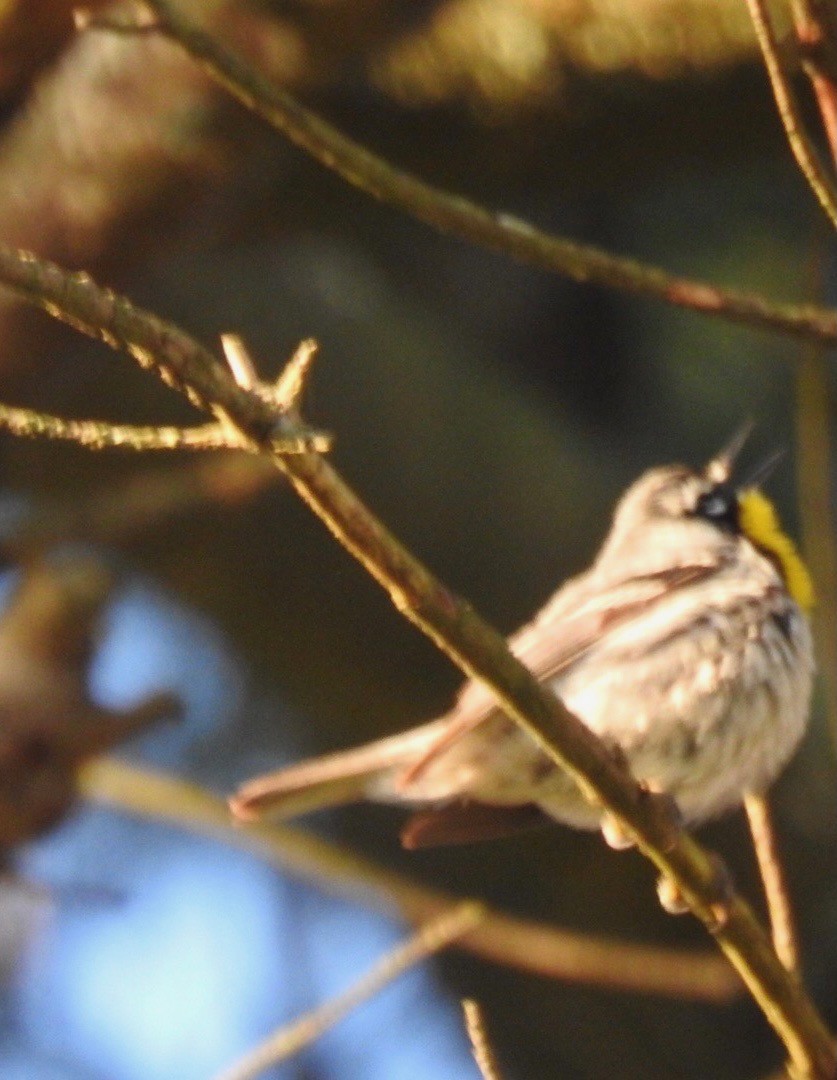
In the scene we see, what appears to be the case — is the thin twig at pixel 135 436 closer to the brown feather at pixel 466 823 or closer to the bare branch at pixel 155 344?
the bare branch at pixel 155 344

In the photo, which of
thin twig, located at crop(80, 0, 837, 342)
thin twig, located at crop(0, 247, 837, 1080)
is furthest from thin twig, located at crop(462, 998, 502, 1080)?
thin twig, located at crop(80, 0, 837, 342)

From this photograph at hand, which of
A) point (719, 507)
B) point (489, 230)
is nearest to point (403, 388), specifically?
point (719, 507)

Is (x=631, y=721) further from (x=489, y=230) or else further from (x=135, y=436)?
(x=135, y=436)

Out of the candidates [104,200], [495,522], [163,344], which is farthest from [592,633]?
[163,344]

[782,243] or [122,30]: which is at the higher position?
[782,243]

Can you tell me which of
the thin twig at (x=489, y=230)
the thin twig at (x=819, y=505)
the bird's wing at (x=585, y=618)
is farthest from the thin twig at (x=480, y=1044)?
the bird's wing at (x=585, y=618)

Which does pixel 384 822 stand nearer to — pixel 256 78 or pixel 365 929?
pixel 365 929
